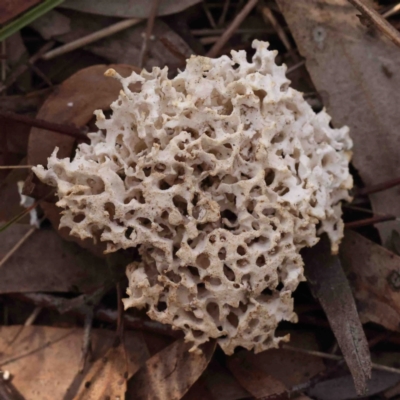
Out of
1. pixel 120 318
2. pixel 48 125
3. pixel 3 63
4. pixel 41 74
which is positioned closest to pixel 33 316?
pixel 120 318

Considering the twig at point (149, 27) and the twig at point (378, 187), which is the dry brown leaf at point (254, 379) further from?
the twig at point (149, 27)

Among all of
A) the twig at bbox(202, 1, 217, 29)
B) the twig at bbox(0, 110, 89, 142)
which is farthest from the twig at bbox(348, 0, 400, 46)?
the twig at bbox(0, 110, 89, 142)

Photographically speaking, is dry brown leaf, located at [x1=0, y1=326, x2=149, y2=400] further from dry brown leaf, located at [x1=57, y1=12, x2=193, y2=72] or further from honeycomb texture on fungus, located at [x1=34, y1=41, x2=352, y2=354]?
dry brown leaf, located at [x1=57, y1=12, x2=193, y2=72]

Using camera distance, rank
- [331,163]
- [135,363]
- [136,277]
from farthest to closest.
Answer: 1. [135,363]
2. [331,163]
3. [136,277]

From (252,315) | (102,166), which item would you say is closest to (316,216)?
(252,315)

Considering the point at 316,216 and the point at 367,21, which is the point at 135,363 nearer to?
the point at 316,216

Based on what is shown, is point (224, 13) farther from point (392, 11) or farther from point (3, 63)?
point (3, 63)
